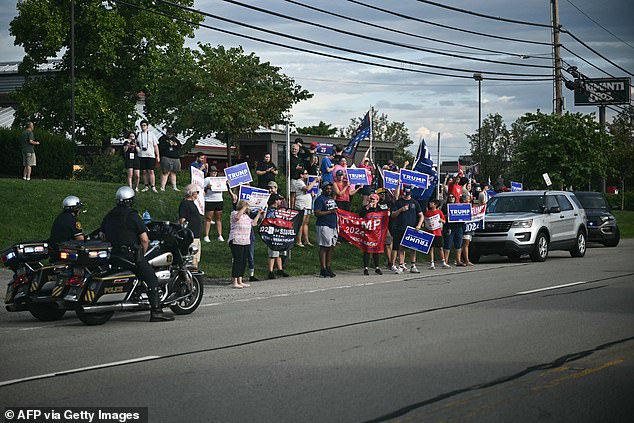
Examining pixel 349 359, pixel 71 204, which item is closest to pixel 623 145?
pixel 71 204

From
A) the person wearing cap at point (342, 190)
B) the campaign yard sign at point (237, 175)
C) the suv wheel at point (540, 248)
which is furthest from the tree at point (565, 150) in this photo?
the campaign yard sign at point (237, 175)

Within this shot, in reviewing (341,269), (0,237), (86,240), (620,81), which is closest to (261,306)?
(86,240)

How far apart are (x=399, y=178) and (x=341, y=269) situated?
3171 mm

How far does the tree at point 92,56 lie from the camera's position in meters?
49.3

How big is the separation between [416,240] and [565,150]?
18585 mm

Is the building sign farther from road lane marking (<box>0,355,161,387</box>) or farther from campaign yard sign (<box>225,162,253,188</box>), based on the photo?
road lane marking (<box>0,355,161,387</box>)

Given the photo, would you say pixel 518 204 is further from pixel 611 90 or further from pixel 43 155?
pixel 611 90

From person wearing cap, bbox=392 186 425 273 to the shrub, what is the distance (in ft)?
43.9

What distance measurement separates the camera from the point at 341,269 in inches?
888

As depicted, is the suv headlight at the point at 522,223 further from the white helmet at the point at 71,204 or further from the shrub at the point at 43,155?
the shrub at the point at 43,155

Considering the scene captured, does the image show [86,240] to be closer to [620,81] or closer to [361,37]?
[361,37]

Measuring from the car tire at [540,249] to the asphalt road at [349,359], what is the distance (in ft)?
25.8

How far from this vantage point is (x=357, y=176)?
80.1ft

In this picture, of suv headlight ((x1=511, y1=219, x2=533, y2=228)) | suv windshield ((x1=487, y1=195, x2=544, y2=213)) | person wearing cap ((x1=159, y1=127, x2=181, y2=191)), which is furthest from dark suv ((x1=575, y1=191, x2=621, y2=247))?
person wearing cap ((x1=159, y1=127, x2=181, y2=191))
